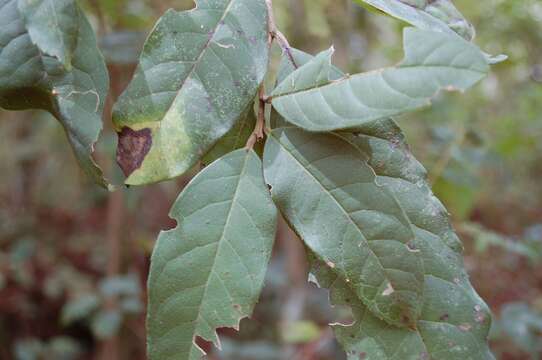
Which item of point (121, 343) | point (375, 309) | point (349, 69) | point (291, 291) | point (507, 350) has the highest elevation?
point (375, 309)

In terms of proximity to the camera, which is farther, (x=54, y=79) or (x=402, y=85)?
(x=54, y=79)

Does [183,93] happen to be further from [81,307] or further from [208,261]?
[81,307]

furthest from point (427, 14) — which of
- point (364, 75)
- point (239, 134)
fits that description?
point (239, 134)

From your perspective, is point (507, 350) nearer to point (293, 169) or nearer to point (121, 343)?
point (121, 343)

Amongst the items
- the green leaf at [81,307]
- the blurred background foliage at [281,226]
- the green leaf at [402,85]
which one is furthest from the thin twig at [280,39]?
the green leaf at [81,307]

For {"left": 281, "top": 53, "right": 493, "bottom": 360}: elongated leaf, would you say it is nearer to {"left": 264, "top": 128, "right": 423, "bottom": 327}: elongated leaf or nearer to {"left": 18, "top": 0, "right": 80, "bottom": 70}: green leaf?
{"left": 264, "top": 128, "right": 423, "bottom": 327}: elongated leaf

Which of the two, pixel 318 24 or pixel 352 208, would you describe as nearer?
pixel 352 208

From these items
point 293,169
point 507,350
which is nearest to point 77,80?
point 293,169
